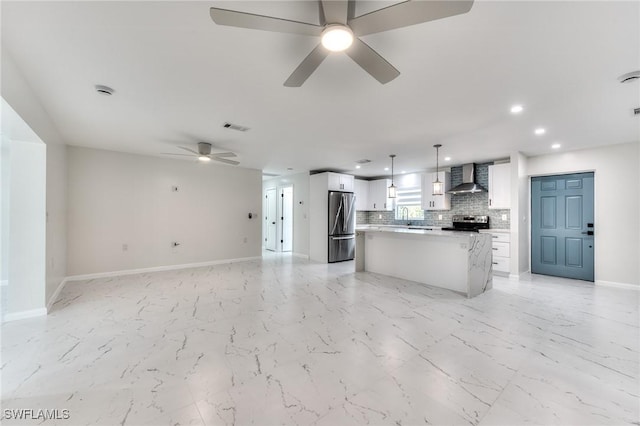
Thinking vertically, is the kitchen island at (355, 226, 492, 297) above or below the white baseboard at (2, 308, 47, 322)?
above

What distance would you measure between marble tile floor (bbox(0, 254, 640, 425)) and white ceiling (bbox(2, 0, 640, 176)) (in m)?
2.44

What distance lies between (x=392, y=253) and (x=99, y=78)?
486 cm

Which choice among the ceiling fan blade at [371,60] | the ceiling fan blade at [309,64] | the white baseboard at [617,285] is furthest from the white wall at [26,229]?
the white baseboard at [617,285]

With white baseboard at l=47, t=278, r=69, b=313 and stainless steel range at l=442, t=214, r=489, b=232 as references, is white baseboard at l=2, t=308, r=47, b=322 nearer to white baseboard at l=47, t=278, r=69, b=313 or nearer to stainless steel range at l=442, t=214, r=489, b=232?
white baseboard at l=47, t=278, r=69, b=313

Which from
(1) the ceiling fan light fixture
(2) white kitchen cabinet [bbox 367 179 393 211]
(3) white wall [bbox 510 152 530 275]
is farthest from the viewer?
(2) white kitchen cabinet [bbox 367 179 393 211]

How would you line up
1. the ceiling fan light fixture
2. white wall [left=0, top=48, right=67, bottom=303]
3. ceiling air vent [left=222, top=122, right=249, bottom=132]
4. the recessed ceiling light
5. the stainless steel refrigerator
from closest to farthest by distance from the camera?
1. the ceiling fan light fixture
2. white wall [left=0, top=48, right=67, bottom=303]
3. the recessed ceiling light
4. ceiling air vent [left=222, top=122, right=249, bottom=132]
5. the stainless steel refrigerator

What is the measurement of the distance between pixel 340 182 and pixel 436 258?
131 inches

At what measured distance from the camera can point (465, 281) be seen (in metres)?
4.11

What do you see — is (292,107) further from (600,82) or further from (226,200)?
(226,200)

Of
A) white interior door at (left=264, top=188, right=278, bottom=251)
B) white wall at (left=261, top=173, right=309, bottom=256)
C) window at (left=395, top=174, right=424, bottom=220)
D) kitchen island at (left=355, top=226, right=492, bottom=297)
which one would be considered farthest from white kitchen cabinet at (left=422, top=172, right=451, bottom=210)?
white interior door at (left=264, top=188, right=278, bottom=251)

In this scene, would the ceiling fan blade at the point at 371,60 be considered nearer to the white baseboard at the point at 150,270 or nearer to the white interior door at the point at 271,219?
the white baseboard at the point at 150,270

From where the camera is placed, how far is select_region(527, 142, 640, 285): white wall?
14.5 feet

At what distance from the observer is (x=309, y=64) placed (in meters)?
1.72

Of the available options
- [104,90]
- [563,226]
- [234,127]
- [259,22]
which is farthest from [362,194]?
[259,22]
